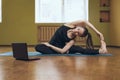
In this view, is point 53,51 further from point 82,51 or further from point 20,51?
point 20,51

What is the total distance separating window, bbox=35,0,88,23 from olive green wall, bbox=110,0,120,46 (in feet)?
2.73

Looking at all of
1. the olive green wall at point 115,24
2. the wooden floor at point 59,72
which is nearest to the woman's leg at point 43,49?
the wooden floor at point 59,72

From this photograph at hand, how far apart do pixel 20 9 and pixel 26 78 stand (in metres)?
6.50

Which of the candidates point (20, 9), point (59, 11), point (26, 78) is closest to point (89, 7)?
point (59, 11)

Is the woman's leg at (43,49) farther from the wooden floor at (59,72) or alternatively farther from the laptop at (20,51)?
the wooden floor at (59,72)

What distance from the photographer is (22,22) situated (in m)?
8.48

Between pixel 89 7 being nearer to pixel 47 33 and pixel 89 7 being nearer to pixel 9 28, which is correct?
pixel 47 33

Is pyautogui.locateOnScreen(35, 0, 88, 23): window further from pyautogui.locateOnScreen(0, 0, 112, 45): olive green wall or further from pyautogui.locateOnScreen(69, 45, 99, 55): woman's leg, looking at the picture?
pyautogui.locateOnScreen(69, 45, 99, 55): woman's leg

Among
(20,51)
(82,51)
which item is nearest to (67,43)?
(82,51)

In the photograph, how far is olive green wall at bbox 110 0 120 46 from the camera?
7.70 metres

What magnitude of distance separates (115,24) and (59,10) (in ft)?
5.59

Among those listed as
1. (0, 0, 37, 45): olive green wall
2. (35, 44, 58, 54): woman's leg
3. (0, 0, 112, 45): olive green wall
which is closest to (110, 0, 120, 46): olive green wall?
(0, 0, 112, 45): olive green wall

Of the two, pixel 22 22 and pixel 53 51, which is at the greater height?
Result: pixel 22 22

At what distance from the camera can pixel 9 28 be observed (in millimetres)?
8484
